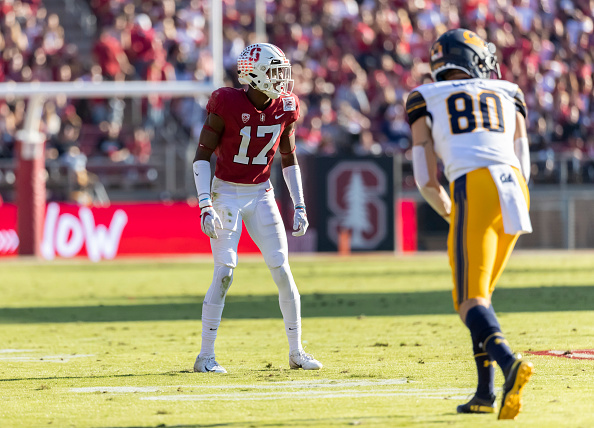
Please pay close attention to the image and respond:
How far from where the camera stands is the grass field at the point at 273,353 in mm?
5305

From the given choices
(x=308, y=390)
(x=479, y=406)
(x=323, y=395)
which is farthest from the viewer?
(x=308, y=390)

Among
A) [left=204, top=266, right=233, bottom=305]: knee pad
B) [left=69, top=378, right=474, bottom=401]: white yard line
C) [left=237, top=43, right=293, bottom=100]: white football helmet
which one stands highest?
[left=237, top=43, right=293, bottom=100]: white football helmet

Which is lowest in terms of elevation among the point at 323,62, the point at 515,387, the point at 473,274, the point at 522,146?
the point at 515,387

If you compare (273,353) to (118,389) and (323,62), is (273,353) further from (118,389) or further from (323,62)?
(323,62)

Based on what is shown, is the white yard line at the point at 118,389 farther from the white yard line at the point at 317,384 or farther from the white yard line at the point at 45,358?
the white yard line at the point at 45,358

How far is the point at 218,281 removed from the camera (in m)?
6.95

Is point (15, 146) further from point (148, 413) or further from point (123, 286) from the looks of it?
point (148, 413)

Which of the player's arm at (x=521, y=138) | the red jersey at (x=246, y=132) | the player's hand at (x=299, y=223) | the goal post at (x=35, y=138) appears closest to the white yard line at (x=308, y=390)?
the player's hand at (x=299, y=223)

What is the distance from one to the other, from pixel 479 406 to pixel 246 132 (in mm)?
2536

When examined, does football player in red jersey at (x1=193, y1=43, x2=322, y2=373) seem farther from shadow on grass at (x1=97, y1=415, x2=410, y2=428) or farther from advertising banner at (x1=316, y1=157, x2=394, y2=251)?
advertising banner at (x1=316, y1=157, x2=394, y2=251)

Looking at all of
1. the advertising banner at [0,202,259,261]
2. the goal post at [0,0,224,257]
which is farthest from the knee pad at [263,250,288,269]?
the advertising banner at [0,202,259,261]

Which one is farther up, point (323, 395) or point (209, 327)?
point (209, 327)

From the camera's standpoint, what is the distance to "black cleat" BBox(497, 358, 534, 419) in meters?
4.63

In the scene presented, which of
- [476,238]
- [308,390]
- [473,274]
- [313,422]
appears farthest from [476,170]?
[308,390]
